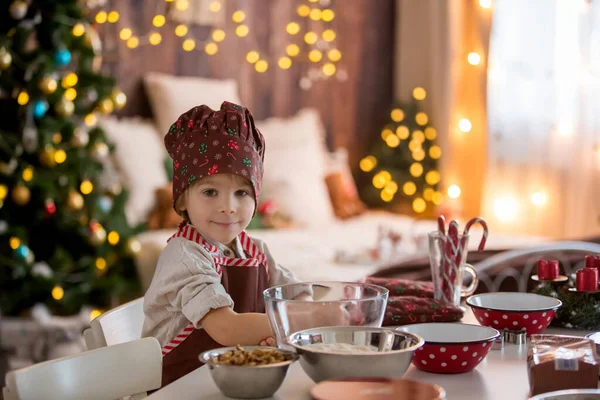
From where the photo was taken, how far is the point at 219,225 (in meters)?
1.42

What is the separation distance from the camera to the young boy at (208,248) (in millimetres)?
1298

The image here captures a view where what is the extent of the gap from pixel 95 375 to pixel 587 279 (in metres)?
0.81

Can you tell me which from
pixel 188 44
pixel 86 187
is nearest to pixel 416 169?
pixel 188 44

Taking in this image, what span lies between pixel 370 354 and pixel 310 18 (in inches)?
169

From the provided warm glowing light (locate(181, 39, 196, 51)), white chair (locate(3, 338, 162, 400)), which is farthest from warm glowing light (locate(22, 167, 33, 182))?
white chair (locate(3, 338, 162, 400))

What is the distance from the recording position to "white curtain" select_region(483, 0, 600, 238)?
435 cm

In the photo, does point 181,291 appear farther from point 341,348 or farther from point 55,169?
point 55,169

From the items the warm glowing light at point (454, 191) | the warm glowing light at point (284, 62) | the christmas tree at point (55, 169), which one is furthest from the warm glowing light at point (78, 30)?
the warm glowing light at point (454, 191)

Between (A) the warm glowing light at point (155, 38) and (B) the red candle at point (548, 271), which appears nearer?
(B) the red candle at point (548, 271)

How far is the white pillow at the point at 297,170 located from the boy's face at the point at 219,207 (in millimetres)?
2823

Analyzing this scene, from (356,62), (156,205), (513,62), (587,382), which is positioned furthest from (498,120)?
(587,382)

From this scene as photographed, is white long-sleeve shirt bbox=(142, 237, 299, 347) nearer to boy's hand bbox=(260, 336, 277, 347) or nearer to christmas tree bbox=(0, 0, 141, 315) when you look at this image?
boy's hand bbox=(260, 336, 277, 347)

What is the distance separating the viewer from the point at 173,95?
13.7 ft

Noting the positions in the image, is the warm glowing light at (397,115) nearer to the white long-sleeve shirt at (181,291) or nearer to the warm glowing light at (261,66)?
the warm glowing light at (261,66)
